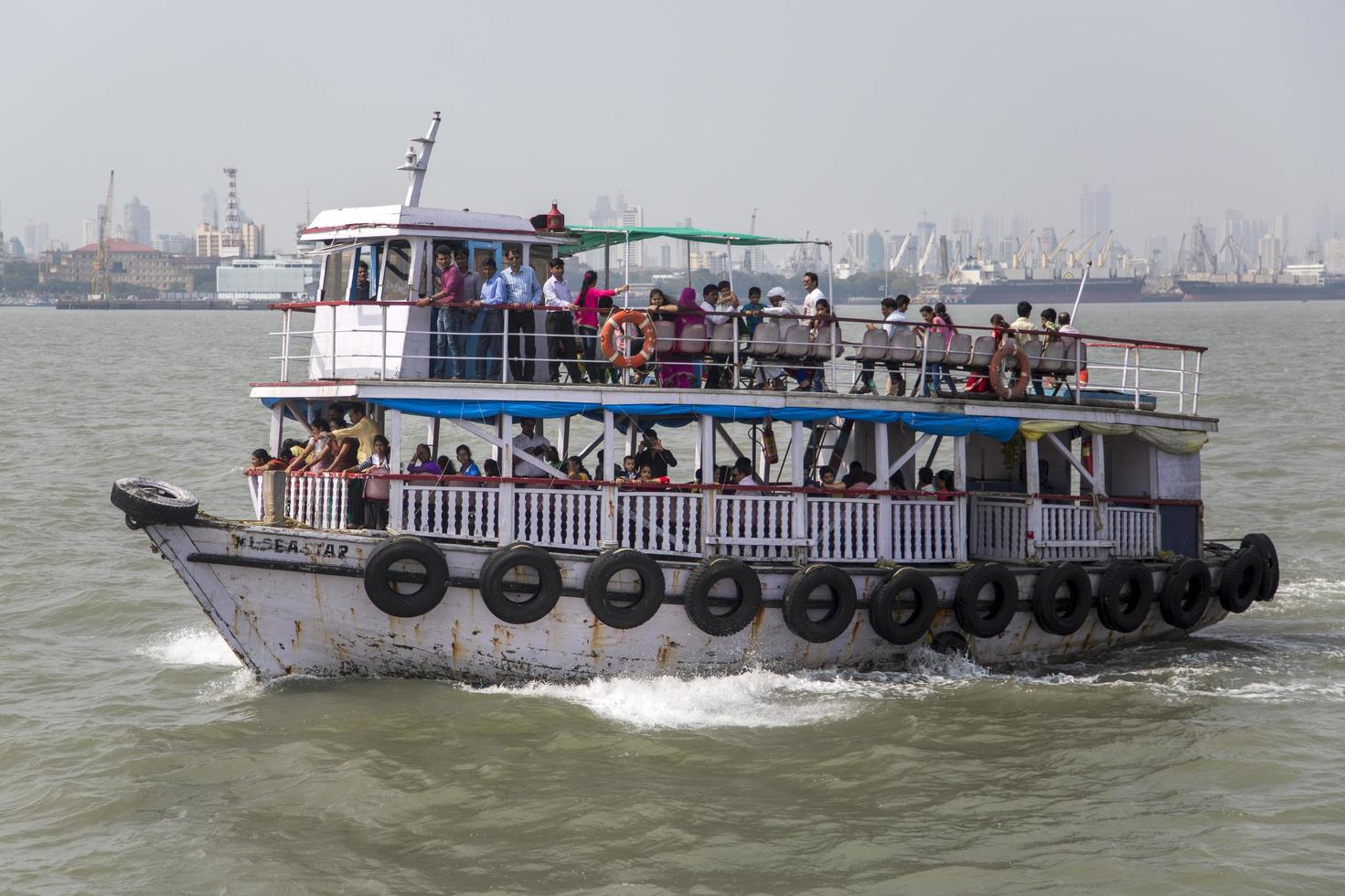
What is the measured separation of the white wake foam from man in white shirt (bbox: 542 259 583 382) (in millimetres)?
5134

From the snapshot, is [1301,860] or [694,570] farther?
[694,570]

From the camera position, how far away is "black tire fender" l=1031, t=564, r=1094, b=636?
16781mm

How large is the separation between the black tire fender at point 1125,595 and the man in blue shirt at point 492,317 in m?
7.05

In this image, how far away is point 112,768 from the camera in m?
14.3

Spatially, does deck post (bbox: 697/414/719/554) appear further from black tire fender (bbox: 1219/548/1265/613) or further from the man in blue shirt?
black tire fender (bbox: 1219/548/1265/613)

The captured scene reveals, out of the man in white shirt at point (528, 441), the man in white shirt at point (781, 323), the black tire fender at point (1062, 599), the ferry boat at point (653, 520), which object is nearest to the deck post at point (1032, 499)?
the ferry boat at point (653, 520)

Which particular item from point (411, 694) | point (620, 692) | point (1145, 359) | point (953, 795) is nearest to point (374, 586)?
point (411, 694)

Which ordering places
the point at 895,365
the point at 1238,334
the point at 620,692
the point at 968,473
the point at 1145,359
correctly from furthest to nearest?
the point at 1238,334
the point at 1145,359
the point at 968,473
the point at 895,365
the point at 620,692

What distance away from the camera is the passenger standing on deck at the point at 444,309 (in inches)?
622

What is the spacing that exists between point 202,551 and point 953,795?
724 cm

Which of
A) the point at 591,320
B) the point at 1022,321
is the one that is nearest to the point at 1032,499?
the point at 1022,321

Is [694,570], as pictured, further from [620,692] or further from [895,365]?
[895,365]

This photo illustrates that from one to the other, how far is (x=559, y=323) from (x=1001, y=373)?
480cm

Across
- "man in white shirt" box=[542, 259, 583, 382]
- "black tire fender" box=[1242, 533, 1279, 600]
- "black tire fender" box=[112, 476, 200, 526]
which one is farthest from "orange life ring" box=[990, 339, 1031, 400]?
"black tire fender" box=[112, 476, 200, 526]
